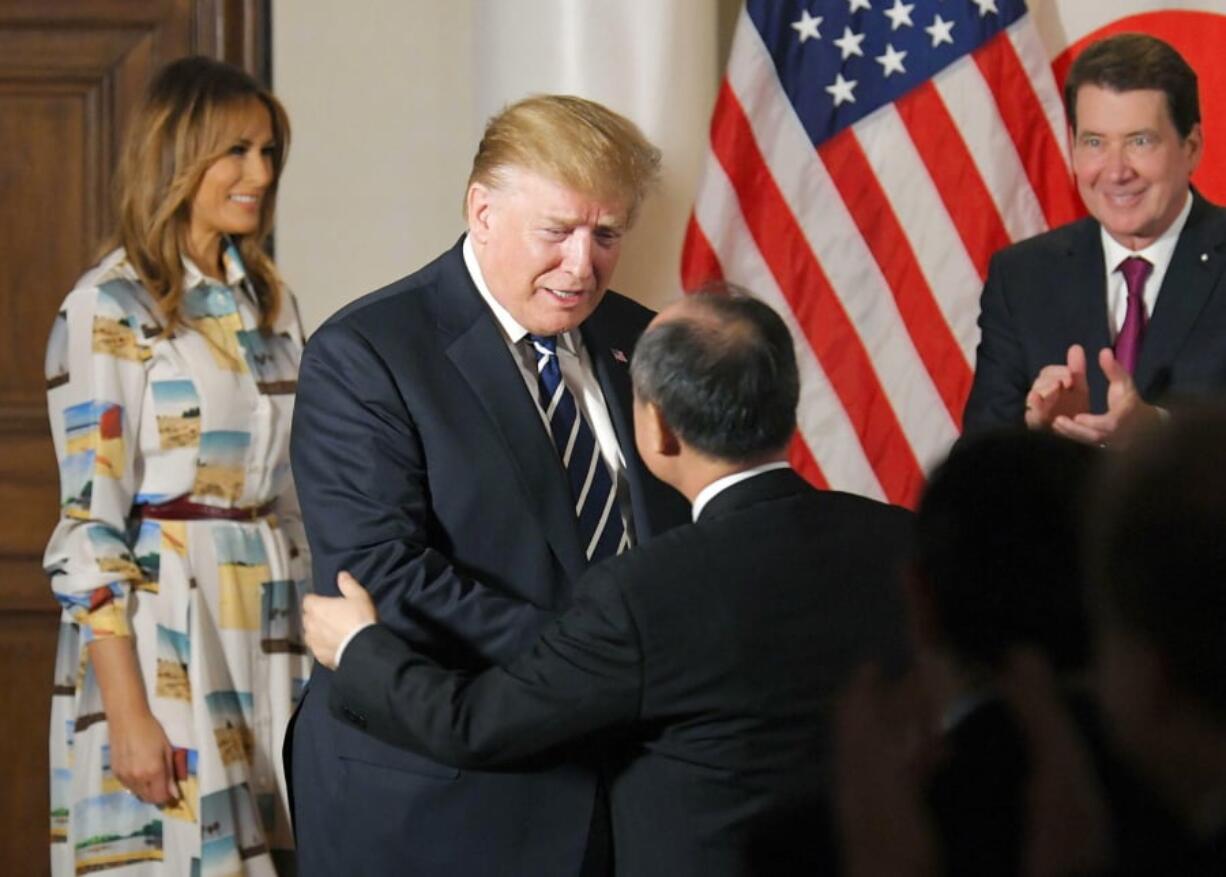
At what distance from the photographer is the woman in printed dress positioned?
10.5 feet

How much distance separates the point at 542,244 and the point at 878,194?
86.2 inches

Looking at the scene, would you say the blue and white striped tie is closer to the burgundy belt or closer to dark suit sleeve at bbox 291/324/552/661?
dark suit sleeve at bbox 291/324/552/661

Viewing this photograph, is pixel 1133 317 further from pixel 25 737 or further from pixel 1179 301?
pixel 25 737

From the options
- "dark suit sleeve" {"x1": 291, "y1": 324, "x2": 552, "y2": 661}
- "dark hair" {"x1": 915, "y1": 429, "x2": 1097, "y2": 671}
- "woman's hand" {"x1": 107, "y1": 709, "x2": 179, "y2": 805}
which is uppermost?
"dark hair" {"x1": 915, "y1": 429, "x2": 1097, "y2": 671}

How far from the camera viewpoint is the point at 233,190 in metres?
3.40

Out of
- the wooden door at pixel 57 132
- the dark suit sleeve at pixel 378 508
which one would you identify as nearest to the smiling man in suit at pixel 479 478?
the dark suit sleeve at pixel 378 508

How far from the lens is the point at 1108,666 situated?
31.8 inches

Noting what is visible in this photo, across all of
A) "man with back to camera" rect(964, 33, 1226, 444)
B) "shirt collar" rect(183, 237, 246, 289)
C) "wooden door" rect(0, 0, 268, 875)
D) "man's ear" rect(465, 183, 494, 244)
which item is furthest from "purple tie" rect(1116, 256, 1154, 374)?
"wooden door" rect(0, 0, 268, 875)

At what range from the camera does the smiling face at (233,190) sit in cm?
338

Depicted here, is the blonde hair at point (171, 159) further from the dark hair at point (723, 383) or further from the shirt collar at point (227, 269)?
the dark hair at point (723, 383)

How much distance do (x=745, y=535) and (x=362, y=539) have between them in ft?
1.88

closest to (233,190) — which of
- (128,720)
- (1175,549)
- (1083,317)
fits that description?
(128,720)

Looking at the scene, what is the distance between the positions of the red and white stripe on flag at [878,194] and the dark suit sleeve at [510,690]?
94.5 inches

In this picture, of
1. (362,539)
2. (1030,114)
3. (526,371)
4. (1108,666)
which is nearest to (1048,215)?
(1030,114)
